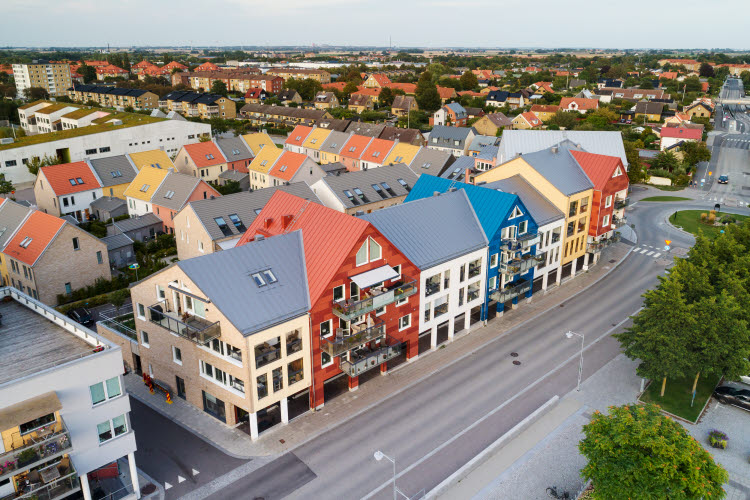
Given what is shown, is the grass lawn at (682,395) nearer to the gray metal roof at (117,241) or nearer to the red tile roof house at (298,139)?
the gray metal roof at (117,241)

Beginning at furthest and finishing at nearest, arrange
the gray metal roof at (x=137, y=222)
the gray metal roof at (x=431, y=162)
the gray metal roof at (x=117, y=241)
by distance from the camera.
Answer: the gray metal roof at (x=431, y=162) < the gray metal roof at (x=137, y=222) < the gray metal roof at (x=117, y=241)

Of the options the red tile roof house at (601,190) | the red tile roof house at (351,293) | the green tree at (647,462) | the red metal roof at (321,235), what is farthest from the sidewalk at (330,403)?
the green tree at (647,462)

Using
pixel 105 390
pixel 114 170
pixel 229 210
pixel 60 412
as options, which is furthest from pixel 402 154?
pixel 60 412

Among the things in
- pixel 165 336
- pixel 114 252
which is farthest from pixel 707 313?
pixel 114 252

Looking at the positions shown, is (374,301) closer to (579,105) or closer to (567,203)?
(567,203)

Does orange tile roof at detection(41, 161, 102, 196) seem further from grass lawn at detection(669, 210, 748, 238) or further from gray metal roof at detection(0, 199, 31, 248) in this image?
grass lawn at detection(669, 210, 748, 238)

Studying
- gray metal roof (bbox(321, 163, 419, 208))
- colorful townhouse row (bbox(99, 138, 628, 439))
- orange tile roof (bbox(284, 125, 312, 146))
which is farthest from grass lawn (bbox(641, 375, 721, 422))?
orange tile roof (bbox(284, 125, 312, 146))
